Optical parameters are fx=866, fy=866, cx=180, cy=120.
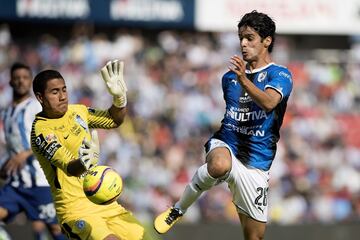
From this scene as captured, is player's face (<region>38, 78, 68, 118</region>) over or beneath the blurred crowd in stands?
over

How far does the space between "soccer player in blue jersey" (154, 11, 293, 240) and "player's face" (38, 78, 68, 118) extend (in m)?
1.34

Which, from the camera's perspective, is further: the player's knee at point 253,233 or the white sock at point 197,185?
the player's knee at point 253,233

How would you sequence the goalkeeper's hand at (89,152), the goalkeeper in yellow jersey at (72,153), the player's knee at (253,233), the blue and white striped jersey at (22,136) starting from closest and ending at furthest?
the goalkeeper's hand at (89,152), the goalkeeper in yellow jersey at (72,153), the player's knee at (253,233), the blue and white striped jersey at (22,136)

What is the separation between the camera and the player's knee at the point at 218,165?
747 cm

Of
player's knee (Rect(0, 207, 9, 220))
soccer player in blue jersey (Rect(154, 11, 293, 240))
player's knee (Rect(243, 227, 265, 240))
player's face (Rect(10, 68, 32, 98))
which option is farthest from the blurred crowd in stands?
soccer player in blue jersey (Rect(154, 11, 293, 240))

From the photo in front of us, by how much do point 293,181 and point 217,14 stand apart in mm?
4377

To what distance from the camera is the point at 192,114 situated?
17750 mm

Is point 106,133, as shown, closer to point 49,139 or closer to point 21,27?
point 21,27

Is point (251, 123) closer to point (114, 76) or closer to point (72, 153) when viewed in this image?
point (114, 76)

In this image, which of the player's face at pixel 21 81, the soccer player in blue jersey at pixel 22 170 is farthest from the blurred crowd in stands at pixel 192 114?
the player's face at pixel 21 81

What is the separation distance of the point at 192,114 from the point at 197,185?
1006cm

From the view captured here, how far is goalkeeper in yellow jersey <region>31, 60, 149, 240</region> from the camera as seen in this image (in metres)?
7.36

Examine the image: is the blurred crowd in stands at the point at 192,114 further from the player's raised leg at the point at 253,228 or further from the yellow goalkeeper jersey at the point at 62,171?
the yellow goalkeeper jersey at the point at 62,171

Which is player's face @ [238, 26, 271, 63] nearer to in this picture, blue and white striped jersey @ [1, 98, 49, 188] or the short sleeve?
the short sleeve
